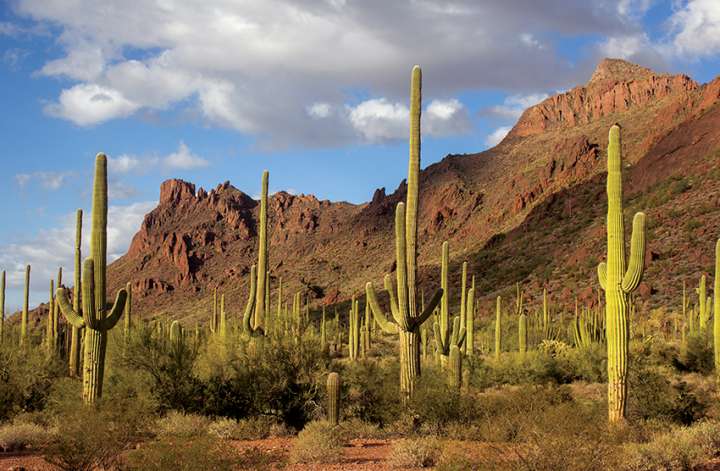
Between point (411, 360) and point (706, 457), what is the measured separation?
5.76 meters

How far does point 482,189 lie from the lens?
306 ft

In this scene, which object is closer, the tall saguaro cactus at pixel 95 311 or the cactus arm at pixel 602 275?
the cactus arm at pixel 602 275

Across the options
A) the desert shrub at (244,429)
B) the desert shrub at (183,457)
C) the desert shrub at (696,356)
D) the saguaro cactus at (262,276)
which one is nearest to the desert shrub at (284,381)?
the desert shrub at (244,429)

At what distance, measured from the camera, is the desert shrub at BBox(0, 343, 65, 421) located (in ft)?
52.0

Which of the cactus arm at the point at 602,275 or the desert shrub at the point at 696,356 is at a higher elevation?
the cactus arm at the point at 602,275

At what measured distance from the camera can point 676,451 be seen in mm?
10938

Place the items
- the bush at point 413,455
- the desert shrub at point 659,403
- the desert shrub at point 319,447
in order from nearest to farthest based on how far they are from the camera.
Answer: the bush at point 413,455
the desert shrub at point 319,447
the desert shrub at point 659,403

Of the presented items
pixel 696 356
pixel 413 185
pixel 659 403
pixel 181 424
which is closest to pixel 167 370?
pixel 181 424

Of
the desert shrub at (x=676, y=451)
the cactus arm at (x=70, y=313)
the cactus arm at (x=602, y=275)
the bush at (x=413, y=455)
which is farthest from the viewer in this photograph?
the cactus arm at (x=70, y=313)

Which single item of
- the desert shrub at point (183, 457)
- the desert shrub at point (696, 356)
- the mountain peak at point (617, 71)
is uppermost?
the mountain peak at point (617, 71)

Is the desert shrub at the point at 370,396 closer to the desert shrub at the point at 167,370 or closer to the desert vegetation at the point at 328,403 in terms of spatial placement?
the desert vegetation at the point at 328,403

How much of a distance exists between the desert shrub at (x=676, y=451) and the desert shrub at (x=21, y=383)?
480 inches

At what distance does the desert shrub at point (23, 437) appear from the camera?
502 inches

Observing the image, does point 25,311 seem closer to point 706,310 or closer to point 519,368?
point 519,368
